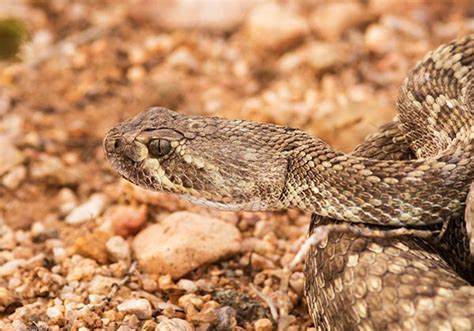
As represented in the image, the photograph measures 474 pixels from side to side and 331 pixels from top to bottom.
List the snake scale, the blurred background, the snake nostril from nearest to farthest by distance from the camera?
the snake scale
the snake nostril
the blurred background

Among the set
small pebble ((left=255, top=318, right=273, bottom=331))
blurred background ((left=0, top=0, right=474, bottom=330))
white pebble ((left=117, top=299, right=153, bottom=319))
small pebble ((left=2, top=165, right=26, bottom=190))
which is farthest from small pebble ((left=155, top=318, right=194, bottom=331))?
small pebble ((left=2, top=165, right=26, bottom=190))

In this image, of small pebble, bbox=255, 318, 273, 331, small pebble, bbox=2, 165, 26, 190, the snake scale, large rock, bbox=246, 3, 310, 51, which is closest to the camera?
the snake scale

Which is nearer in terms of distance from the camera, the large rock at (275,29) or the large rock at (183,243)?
the large rock at (183,243)

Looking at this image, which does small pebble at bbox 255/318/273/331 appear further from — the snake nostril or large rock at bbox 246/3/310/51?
large rock at bbox 246/3/310/51

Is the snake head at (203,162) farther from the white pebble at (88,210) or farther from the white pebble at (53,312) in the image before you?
the white pebble at (88,210)

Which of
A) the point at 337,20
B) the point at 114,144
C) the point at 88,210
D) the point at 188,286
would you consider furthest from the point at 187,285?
the point at 337,20

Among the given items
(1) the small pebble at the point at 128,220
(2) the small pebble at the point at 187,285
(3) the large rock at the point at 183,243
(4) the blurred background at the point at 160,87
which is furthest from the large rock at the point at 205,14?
(2) the small pebble at the point at 187,285

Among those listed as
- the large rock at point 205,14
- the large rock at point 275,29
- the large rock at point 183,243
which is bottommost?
the large rock at point 183,243
